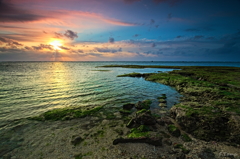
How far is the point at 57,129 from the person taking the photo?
13.5 m

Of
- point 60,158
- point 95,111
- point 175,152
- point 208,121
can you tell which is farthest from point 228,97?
point 60,158

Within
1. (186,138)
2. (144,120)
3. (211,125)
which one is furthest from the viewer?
(144,120)

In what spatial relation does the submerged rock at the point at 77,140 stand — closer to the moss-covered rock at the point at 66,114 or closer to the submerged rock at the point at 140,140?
the submerged rock at the point at 140,140

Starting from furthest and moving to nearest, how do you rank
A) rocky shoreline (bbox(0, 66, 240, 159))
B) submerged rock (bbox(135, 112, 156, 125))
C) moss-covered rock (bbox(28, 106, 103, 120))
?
1. moss-covered rock (bbox(28, 106, 103, 120))
2. submerged rock (bbox(135, 112, 156, 125))
3. rocky shoreline (bbox(0, 66, 240, 159))

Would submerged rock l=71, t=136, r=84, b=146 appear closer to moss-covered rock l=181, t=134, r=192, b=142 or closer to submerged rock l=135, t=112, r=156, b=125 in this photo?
submerged rock l=135, t=112, r=156, b=125

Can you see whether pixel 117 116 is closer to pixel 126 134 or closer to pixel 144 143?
pixel 126 134

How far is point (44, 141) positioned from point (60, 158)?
3.25 m

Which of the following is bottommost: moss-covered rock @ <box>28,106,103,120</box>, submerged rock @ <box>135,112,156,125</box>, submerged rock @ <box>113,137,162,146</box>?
moss-covered rock @ <box>28,106,103,120</box>

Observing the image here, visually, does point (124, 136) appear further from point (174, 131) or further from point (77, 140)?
point (174, 131)

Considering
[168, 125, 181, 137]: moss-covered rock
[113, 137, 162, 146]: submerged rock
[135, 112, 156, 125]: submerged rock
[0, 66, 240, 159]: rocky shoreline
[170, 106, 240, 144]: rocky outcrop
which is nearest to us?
[0, 66, 240, 159]: rocky shoreline

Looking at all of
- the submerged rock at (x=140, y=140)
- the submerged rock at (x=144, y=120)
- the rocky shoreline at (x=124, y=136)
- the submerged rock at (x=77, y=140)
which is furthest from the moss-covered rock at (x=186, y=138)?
the submerged rock at (x=77, y=140)

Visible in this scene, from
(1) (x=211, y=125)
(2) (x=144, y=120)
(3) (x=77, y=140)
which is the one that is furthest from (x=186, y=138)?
(3) (x=77, y=140)

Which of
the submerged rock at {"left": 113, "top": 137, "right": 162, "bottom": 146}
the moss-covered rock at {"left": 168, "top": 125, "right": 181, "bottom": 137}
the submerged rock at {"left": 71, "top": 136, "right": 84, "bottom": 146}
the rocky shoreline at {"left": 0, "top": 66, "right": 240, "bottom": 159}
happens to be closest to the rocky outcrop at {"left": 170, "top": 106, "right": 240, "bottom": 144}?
the rocky shoreline at {"left": 0, "top": 66, "right": 240, "bottom": 159}

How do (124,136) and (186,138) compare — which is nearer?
(186,138)
